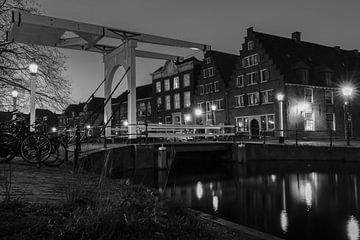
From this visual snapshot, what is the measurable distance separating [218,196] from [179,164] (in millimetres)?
10901

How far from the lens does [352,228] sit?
6.11 metres

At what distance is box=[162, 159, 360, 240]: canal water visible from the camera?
629cm

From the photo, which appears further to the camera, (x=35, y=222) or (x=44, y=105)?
(x=44, y=105)

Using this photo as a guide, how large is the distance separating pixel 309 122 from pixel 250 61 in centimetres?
792

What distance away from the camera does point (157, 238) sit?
3.03m

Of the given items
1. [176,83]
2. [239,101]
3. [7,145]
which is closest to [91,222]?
[7,145]

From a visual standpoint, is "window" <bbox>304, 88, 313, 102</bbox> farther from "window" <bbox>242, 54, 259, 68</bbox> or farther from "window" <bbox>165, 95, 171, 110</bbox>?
"window" <bbox>165, 95, 171, 110</bbox>

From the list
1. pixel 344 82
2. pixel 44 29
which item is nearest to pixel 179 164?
pixel 44 29

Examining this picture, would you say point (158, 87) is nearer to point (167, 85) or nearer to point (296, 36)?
point (167, 85)

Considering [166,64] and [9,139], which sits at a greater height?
[166,64]

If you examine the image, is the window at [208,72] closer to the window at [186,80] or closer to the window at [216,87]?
the window at [216,87]

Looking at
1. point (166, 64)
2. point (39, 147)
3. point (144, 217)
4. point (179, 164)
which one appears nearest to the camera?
point (144, 217)

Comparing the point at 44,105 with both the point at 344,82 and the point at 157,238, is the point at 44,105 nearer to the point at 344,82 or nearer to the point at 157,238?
the point at 157,238

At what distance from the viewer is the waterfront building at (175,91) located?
127 feet
